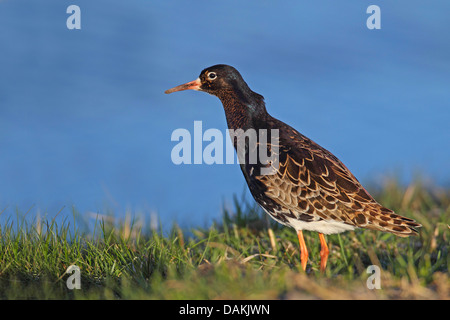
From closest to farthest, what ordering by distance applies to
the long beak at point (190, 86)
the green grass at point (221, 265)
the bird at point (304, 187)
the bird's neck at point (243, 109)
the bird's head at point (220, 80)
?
the green grass at point (221, 265), the bird at point (304, 187), the bird's neck at point (243, 109), the bird's head at point (220, 80), the long beak at point (190, 86)

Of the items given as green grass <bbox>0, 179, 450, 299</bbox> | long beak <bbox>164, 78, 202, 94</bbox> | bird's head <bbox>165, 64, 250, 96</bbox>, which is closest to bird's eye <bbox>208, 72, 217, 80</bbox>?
bird's head <bbox>165, 64, 250, 96</bbox>

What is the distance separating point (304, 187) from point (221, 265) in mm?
1621

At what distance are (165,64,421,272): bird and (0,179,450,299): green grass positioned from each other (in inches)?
20.5

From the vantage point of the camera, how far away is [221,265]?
4.80 m

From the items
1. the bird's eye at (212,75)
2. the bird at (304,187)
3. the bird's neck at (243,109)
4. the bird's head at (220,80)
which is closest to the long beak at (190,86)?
the bird's head at (220,80)

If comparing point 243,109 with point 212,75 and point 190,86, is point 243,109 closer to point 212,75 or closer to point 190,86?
point 212,75

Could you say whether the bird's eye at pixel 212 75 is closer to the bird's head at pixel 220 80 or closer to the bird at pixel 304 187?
the bird's head at pixel 220 80

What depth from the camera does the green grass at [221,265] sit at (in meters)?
4.14

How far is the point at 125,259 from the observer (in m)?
5.67

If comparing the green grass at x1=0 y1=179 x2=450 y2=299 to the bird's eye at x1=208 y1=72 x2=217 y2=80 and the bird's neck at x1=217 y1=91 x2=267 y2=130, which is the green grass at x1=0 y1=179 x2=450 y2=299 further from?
the bird's eye at x1=208 y1=72 x2=217 y2=80

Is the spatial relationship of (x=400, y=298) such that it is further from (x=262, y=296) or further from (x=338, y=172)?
(x=338, y=172)

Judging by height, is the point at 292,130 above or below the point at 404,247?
above
